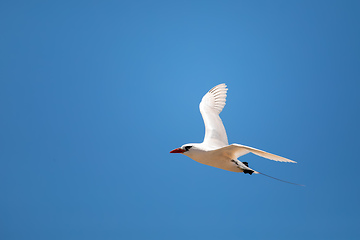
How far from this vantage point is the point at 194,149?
5762 millimetres

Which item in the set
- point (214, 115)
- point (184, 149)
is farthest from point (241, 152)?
point (214, 115)

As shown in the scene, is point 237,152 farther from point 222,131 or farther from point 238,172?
point 222,131

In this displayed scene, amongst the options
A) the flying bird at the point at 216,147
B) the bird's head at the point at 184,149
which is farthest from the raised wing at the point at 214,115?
the bird's head at the point at 184,149

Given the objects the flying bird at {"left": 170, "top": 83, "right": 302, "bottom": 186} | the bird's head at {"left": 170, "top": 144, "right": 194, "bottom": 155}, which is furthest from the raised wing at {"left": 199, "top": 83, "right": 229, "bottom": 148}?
the bird's head at {"left": 170, "top": 144, "right": 194, "bottom": 155}

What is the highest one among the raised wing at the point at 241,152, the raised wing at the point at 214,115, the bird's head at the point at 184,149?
the raised wing at the point at 214,115

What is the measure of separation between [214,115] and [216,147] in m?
1.17

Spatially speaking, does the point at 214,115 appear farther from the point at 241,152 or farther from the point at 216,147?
the point at 241,152

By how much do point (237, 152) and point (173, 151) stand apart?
3.38 ft

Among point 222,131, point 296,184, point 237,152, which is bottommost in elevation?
point 296,184

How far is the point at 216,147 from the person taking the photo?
6.23 meters

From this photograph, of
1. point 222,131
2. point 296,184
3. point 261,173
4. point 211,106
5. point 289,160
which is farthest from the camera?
point 211,106

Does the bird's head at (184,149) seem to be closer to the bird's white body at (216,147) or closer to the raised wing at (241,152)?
the bird's white body at (216,147)

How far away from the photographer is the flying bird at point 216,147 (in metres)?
5.36

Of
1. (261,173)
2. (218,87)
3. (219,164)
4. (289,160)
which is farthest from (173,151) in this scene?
(218,87)
